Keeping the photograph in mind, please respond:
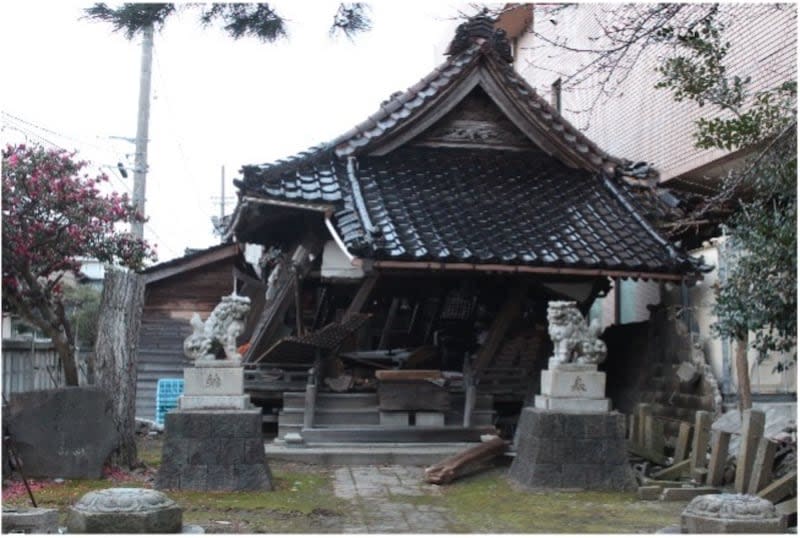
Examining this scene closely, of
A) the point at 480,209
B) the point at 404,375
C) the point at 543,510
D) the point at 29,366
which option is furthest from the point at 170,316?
the point at 543,510

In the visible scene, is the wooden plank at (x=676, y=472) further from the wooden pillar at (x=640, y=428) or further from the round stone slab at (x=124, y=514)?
the round stone slab at (x=124, y=514)

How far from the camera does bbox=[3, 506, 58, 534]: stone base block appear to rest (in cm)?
680

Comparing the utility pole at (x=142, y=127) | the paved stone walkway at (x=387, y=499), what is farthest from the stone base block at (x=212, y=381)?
the utility pole at (x=142, y=127)

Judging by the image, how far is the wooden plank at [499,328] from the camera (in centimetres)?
1370

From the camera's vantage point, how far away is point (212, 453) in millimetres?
9969

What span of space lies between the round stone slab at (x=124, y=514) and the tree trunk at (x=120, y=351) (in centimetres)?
505

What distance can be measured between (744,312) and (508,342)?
20.9 ft

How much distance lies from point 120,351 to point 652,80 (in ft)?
35.0

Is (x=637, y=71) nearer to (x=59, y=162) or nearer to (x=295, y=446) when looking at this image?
(x=295, y=446)

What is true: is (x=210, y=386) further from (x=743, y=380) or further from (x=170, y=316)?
(x=170, y=316)

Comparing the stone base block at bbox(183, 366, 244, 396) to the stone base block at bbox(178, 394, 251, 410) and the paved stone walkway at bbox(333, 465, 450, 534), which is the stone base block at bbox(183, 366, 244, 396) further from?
the paved stone walkway at bbox(333, 465, 450, 534)

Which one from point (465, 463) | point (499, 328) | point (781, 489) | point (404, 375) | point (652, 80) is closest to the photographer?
point (781, 489)

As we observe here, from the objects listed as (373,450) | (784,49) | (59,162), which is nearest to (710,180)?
(784,49)

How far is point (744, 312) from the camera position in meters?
7.91
